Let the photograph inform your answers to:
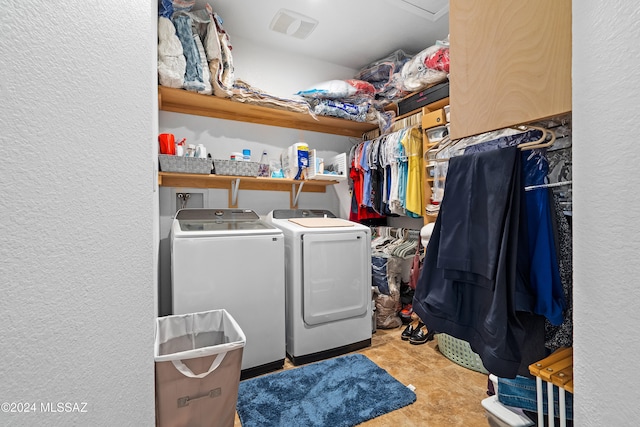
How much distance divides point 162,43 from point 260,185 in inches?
55.4

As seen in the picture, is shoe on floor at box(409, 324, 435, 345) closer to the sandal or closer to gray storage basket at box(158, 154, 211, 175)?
the sandal

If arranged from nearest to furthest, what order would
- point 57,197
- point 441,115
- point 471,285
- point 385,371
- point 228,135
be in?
point 57,197, point 471,285, point 385,371, point 441,115, point 228,135

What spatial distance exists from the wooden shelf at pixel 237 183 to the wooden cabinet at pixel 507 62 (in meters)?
1.88

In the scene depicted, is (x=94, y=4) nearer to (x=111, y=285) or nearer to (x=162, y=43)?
(x=111, y=285)

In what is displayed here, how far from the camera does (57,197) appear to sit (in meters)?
0.46

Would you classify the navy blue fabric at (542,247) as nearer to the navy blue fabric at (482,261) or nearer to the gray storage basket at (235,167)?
the navy blue fabric at (482,261)

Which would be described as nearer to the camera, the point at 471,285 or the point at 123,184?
the point at 123,184

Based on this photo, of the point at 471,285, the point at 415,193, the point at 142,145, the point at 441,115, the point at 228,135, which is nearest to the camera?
the point at 142,145

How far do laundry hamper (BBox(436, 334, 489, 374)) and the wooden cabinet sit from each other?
1517 millimetres

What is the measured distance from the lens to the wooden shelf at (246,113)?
247cm

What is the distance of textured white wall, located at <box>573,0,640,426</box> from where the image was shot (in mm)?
510

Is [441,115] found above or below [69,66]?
above

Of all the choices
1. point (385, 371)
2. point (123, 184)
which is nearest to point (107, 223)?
point (123, 184)

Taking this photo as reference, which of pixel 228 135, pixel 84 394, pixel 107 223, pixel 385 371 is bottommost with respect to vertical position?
pixel 385 371
